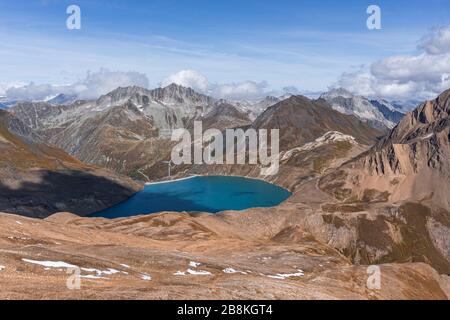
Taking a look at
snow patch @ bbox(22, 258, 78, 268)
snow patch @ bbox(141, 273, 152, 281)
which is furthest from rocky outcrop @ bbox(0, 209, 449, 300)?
snow patch @ bbox(141, 273, 152, 281)

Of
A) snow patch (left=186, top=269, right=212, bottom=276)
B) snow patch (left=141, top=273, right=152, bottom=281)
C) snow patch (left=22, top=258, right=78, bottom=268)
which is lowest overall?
snow patch (left=186, top=269, right=212, bottom=276)

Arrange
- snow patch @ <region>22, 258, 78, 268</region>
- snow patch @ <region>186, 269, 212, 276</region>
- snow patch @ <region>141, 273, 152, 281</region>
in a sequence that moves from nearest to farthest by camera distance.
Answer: snow patch @ <region>22, 258, 78, 268</region>
snow patch @ <region>141, 273, 152, 281</region>
snow patch @ <region>186, 269, 212, 276</region>

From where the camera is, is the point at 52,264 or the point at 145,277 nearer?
the point at 52,264

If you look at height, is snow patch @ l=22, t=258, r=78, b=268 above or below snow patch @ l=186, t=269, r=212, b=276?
above

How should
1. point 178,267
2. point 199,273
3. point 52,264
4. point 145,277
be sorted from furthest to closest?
1. point 178,267
2. point 199,273
3. point 145,277
4. point 52,264

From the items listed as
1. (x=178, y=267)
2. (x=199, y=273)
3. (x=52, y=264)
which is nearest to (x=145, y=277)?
(x=178, y=267)

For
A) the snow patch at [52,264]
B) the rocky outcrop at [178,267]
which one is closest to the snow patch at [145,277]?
the rocky outcrop at [178,267]

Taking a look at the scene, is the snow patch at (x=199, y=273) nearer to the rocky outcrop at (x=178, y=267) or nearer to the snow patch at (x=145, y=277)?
the rocky outcrop at (x=178, y=267)

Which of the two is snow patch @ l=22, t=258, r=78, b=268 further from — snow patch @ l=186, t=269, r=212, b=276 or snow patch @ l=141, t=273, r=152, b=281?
snow patch @ l=186, t=269, r=212, b=276

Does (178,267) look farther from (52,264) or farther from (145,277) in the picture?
(52,264)

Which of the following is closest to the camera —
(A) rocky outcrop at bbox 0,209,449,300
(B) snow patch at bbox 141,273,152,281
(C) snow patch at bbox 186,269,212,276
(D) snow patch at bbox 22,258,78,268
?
(A) rocky outcrop at bbox 0,209,449,300
